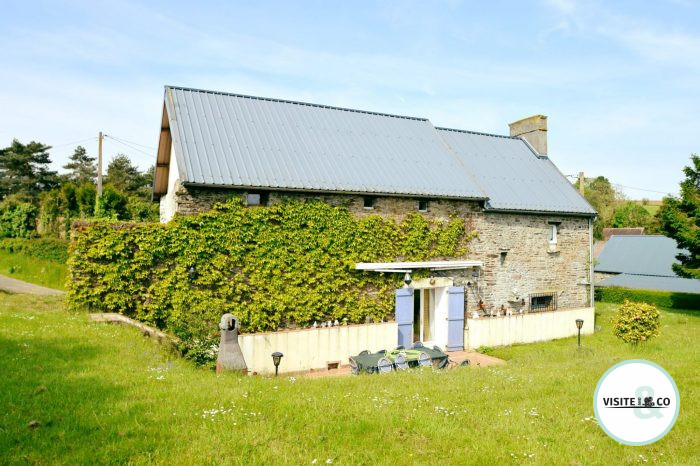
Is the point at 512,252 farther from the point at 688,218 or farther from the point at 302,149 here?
the point at 688,218

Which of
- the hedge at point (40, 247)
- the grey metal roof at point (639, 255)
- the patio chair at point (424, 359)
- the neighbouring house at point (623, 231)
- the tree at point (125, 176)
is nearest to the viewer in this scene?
the patio chair at point (424, 359)

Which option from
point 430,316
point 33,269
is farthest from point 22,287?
point 430,316

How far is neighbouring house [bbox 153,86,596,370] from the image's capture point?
14.2 metres

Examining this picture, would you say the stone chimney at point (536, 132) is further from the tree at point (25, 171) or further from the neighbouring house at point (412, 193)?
the tree at point (25, 171)

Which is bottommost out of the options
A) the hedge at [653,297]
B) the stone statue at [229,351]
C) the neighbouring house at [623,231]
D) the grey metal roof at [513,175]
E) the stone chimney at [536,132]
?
the hedge at [653,297]

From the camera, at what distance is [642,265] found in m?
32.7

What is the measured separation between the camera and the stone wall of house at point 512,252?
16469mm

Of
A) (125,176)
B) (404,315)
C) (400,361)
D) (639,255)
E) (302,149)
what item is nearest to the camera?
(400,361)

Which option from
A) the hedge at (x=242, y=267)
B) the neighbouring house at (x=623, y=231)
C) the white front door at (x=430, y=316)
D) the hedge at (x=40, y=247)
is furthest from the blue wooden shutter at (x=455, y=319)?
the neighbouring house at (x=623, y=231)

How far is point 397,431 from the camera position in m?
6.22

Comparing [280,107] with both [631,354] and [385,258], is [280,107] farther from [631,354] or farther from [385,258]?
[631,354]

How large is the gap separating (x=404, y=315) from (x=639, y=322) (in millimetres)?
6851

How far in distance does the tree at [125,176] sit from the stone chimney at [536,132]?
4161cm

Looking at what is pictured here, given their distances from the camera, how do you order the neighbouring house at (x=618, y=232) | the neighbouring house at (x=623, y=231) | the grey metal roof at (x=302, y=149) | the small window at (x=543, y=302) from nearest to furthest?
the grey metal roof at (x=302, y=149) → the small window at (x=543, y=302) → the neighbouring house at (x=618, y=232) → the neighbouring house at (x=623, y=231)
